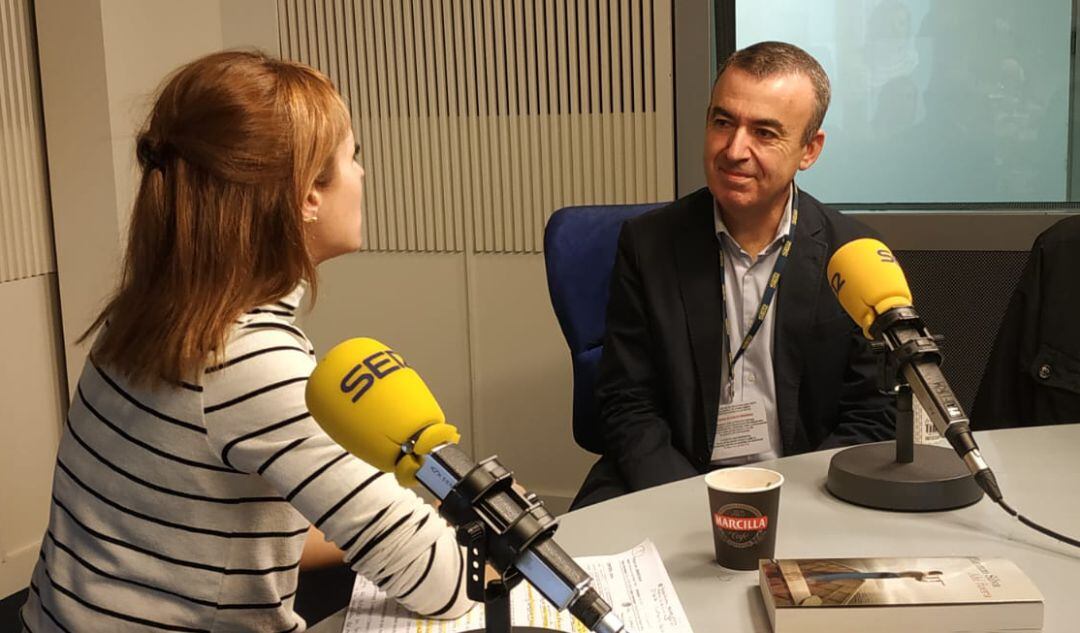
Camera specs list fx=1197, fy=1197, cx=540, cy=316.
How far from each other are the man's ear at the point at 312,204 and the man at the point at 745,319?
950mm

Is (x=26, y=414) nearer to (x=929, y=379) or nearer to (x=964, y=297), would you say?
(x=964, y=297)

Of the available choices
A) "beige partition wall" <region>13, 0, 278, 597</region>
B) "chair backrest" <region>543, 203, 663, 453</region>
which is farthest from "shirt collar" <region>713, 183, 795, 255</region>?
"beige partition wall" <region>13, 0, 278, 597</region>

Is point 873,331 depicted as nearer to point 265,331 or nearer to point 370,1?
point 265,331

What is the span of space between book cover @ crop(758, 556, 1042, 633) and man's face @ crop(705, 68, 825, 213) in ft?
3.90

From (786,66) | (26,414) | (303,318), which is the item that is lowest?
(26,414)

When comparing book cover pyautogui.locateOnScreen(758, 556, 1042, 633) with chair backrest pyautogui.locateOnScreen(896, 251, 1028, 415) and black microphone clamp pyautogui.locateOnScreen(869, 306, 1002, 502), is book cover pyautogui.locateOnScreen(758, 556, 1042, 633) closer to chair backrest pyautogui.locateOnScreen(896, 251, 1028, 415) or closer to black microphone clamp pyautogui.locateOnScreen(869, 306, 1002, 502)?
black microphone clamp pyautogui.locateOnScreen(869, 306, 1002, 502)

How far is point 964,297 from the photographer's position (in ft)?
11.4

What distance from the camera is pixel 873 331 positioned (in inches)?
63.6

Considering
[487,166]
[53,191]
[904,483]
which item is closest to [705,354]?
[904,483]

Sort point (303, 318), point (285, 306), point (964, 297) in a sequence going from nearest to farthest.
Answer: point (285, 306) < point (964, 297) < point (303, 318)

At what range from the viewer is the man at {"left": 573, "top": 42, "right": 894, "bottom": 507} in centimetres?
241

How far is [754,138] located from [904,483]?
3.23ft

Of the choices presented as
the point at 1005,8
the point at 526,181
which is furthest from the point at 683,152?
the point at 1005,8

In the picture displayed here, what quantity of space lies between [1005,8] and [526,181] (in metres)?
1.49
